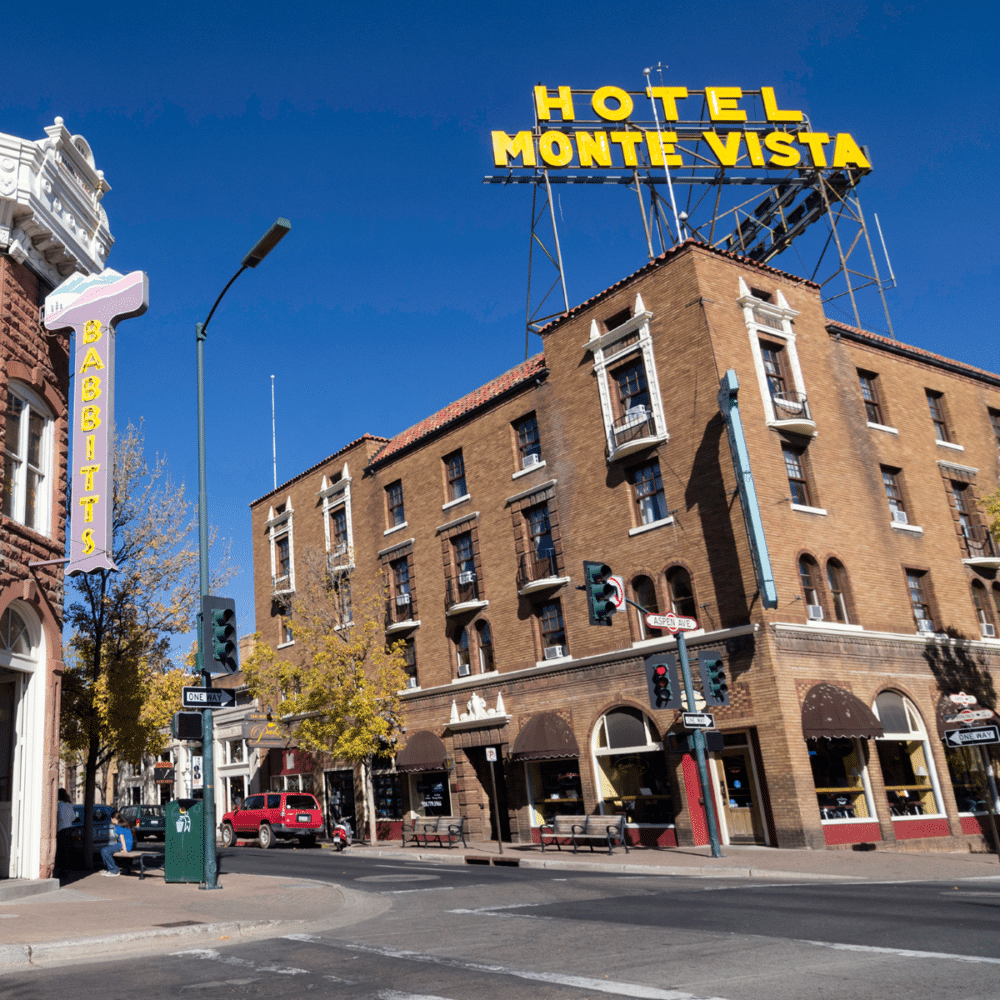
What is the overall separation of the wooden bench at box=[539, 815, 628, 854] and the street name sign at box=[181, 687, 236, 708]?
11621 millimetres

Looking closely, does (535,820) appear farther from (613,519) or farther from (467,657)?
(613,519)

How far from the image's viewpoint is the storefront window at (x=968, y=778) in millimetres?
26734

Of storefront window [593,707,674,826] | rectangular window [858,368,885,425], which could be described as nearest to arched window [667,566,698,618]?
storefront window [593,707,674,826]

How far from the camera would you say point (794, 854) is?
21.5 metres

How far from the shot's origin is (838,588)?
26344 mm

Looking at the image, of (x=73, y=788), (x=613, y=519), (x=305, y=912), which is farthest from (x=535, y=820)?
(x=73, y=788)

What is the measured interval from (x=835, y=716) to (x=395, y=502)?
1998cm

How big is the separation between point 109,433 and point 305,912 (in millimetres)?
9036

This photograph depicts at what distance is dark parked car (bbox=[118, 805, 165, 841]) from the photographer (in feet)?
134

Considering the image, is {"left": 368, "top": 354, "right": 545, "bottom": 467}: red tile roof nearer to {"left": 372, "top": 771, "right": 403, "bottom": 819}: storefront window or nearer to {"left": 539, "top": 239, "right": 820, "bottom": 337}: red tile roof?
{"left": 539, "top": 239, "right": 820, "bottom": 337}: red tile roof

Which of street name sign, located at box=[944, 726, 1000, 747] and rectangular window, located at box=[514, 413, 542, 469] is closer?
street name sign, located at box=[944, 726, 1000, 747]

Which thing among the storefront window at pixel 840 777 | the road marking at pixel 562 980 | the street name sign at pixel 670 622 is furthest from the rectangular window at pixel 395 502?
the road marking at pixel 562 980

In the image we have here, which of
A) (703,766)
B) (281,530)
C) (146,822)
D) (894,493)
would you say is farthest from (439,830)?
(281,530)

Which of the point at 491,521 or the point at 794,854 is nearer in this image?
the point at 794,854
